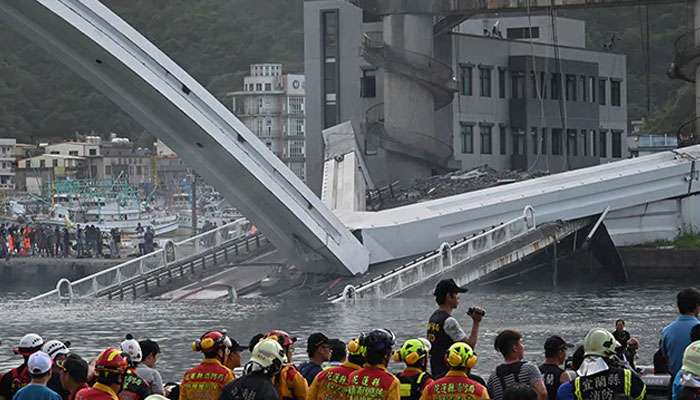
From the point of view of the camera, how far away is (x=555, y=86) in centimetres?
7381

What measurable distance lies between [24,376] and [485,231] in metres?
37.4

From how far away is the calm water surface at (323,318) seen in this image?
32.0 m

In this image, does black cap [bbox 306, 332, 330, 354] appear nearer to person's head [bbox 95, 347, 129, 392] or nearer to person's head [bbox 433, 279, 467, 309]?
person's head [bbox 433, 279, 467, 309]

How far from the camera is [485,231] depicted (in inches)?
2002

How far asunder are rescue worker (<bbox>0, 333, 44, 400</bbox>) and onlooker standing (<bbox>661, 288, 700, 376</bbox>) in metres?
5.42

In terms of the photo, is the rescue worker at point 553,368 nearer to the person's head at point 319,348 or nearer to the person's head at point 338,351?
the person's head at point 319,348

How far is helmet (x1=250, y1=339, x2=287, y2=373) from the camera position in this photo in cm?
1223

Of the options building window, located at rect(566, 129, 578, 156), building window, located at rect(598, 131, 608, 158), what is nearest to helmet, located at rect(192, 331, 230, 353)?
building window, located at rect(566, 129, 578, 156)

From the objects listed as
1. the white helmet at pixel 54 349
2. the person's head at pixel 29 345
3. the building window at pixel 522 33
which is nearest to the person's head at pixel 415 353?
the white helmet at pixel 54 349

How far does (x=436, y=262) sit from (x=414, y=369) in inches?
1355

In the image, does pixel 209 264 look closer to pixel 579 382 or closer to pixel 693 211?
pixel 693 211

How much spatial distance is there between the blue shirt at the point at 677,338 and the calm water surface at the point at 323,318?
10726 mm

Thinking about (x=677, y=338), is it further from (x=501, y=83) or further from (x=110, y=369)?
(x=501, y=83)

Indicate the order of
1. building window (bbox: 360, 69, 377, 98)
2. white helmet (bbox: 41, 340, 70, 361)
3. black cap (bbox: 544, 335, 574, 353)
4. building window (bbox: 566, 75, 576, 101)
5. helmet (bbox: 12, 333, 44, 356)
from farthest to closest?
building window (bbox: 566, 75, 576, 101) → building window (bbox: 360, 69, 377, 98) → white helmet (bbox: 41, 340, 70, 361) → helmet (bbox: 12, 333, 44, 356) → black cap (bbox: 544, 335, 574, 353)
